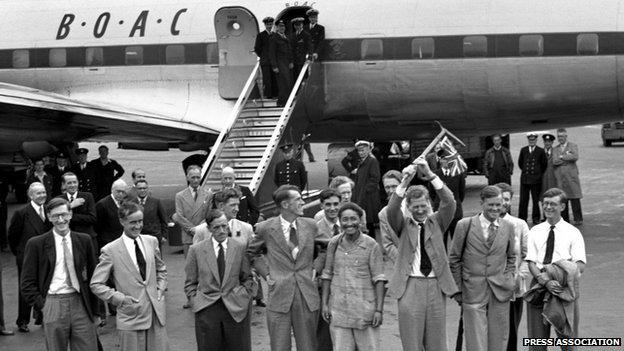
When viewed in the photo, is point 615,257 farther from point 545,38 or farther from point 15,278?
point 15,278

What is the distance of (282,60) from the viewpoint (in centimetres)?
1947

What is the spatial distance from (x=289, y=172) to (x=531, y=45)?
4.93 meters

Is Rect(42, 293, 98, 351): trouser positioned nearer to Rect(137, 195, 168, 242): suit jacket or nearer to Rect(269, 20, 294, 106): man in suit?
Rect(137, 195, 168, 242): suit jacket

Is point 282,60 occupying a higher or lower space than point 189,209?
higher

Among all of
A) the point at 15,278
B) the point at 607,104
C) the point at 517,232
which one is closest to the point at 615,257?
the point at 607,104

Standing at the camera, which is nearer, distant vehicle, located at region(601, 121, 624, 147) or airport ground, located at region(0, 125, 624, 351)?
airport ground, located at region(0, 125, 624, 351)

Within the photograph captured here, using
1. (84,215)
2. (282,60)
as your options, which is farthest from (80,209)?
(282,60)

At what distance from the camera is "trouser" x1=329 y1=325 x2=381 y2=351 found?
9555 mm

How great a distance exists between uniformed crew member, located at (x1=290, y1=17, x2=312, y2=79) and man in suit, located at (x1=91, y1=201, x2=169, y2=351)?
10.0 m

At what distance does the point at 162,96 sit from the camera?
21484mm

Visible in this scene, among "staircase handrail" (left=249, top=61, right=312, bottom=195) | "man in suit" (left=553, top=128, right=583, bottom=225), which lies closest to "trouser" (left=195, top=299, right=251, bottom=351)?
"staircase handrail" (left=249, top=61, right=312, bottom=195)

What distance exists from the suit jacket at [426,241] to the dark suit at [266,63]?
9963 millimetres

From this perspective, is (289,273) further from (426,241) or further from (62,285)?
(62,285)

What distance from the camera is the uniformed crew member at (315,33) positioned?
19.5 metres
